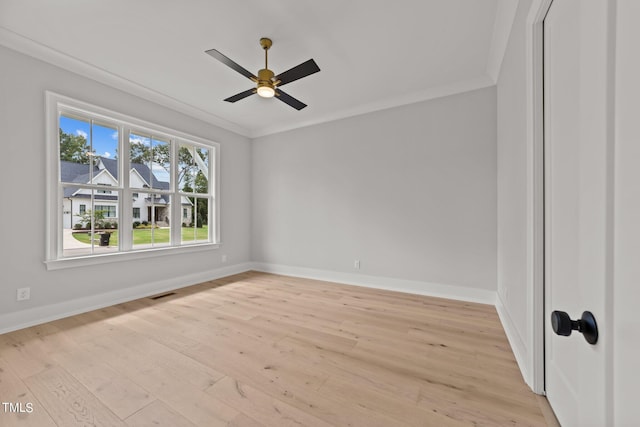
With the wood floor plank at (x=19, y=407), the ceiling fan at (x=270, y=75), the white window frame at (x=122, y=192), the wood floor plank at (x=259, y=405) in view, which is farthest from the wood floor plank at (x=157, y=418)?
the ceiling fan at (x=270, y=75)

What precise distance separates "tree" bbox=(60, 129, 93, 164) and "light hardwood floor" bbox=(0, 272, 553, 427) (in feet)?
5.71

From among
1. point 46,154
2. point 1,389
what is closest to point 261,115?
point 46,154

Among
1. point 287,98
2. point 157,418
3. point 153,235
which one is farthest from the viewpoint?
point 153,235

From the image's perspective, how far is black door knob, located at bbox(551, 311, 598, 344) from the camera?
540 mm

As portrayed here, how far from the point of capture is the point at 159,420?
4.47 feet

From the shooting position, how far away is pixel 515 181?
2.03m

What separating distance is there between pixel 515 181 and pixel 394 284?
2.11 meters

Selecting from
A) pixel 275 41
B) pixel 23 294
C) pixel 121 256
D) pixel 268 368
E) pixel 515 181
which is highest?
pixel 275 41

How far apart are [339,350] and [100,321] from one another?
8.03 feet

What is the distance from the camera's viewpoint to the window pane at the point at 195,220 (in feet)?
13.4

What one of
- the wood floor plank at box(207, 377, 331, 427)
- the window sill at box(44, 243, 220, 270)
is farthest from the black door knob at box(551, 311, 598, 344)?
the window sill at box(44, 243, 220, 270)

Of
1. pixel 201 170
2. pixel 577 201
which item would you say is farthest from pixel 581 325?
pixel 201 170

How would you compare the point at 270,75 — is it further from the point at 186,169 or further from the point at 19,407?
the point at 19,407

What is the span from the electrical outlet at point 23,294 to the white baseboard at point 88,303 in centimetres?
12
